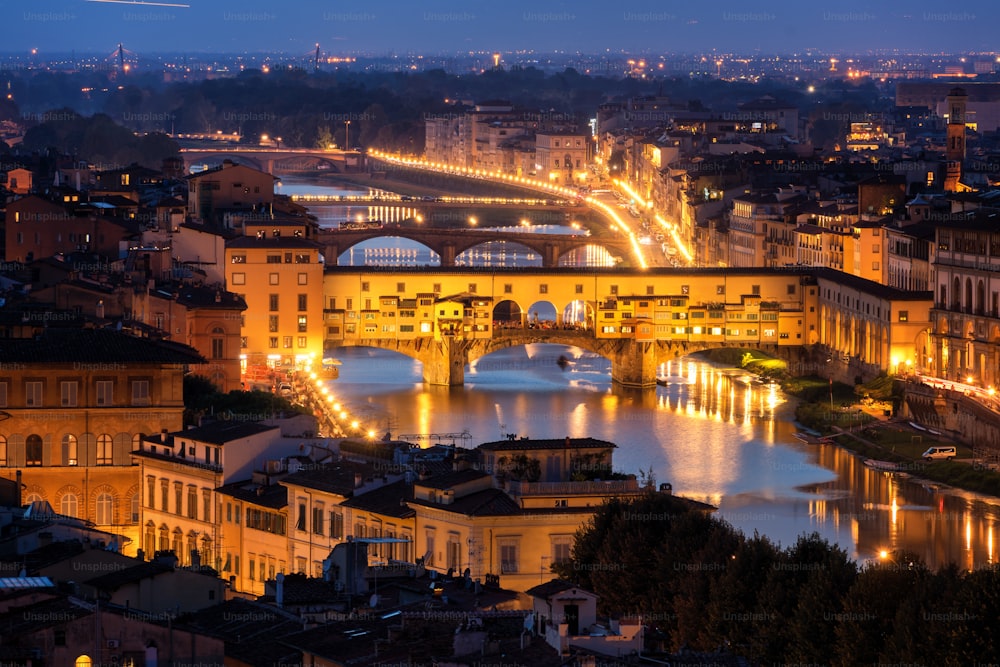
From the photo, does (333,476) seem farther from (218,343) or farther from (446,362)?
(446,362)

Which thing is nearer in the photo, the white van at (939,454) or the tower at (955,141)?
the white van at (939,454)

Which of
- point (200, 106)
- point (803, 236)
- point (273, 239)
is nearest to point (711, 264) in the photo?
point (803, 236)

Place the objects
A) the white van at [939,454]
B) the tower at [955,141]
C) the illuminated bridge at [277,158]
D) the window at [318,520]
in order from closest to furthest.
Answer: the window at [318,520] < the white van at [939,454] < the tower at [955,141] < the illuminated bridge at [277,158]

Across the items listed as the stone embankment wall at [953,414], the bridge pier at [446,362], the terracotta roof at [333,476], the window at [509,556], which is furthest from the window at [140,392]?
the bridge pier at [446,362]

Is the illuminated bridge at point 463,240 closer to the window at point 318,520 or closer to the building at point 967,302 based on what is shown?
the building at point 967,302

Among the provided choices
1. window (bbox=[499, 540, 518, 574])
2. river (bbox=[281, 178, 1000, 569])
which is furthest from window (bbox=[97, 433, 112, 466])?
river (bbox=[281, 178, 1000, 569])

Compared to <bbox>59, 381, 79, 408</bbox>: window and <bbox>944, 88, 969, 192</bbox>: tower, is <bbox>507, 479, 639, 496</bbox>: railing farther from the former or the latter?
<bbox>944, 88, 969, 192</bbox>: tower

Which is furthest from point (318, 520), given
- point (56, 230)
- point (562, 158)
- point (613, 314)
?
point (562, 158)
